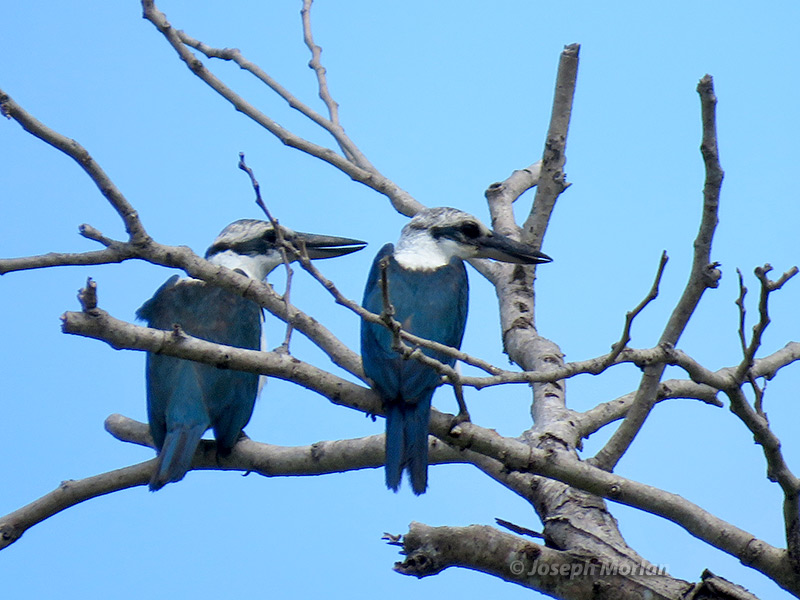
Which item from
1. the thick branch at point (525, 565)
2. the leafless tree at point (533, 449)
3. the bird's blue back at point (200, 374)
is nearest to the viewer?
the leafless tree at point (533, 449)

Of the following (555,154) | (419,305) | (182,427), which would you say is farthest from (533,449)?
(555,154)

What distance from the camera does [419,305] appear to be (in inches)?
123

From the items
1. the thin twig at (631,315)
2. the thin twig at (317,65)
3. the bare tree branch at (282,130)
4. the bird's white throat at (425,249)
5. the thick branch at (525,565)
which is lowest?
the thick branch at (525,565)

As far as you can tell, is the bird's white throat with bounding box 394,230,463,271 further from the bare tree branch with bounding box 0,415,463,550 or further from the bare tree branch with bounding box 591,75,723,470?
the bare tree branch with bounding box 591,75,723,470

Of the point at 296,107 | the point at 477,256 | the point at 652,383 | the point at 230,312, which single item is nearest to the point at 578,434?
the point at 652,383

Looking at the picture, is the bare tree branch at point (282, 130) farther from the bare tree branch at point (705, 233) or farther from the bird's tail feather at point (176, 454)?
the bare tree branch at point (705, 233)

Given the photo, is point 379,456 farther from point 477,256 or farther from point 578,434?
point 477,256

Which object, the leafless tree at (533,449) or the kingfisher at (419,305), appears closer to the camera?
the leafless tree at (533,449)

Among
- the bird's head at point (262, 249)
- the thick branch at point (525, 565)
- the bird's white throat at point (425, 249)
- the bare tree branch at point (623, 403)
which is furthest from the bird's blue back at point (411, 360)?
the bird's head at point (262, 249)

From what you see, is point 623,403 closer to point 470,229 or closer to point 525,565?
point 470,229

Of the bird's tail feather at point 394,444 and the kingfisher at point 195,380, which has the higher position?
the kingfisher at point 195,380

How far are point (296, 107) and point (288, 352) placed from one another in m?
2.25

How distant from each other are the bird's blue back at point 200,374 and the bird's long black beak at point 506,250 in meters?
0.94

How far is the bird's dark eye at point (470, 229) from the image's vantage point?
3664 millimetres
